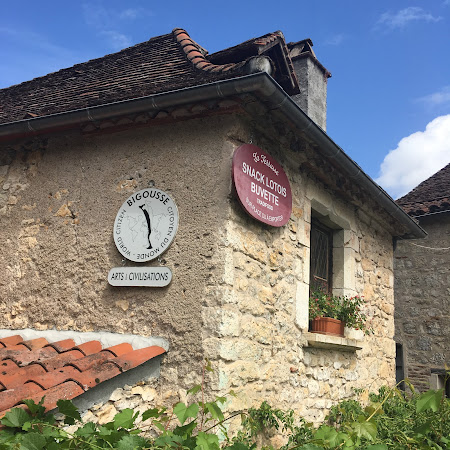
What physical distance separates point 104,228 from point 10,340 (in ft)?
3.78

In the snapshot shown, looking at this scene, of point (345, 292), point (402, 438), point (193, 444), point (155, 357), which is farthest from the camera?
point (345, 292)

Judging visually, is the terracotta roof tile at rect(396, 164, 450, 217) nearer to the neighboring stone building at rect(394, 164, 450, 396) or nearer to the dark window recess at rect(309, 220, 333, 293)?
the neighboring stone building at rect(394, 164, 450, 396)

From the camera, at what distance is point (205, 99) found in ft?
12.3

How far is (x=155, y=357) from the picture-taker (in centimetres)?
370

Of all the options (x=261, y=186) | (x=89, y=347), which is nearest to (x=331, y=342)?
(x=261, y=186)

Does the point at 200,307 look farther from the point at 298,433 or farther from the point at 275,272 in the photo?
the point at 298,433

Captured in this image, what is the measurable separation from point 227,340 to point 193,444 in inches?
41.1

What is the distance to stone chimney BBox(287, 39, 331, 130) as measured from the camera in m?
7.92

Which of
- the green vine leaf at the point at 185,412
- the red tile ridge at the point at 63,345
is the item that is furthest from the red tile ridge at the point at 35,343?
the green vine leaf at the point at 185,412

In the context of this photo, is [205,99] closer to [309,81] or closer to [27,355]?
[27,355]

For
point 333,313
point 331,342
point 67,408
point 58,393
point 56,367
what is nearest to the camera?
point 67,408

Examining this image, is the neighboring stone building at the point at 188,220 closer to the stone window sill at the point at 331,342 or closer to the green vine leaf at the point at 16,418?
the stone window sill at the point at 331,342

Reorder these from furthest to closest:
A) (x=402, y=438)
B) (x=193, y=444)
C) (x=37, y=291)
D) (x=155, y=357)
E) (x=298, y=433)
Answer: (x=37, y=291), (x=298, y=433), (x=155, y=357), (x=402, y=438), (x=193, y=444)

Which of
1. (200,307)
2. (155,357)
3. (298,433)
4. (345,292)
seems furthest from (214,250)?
(345,292)
